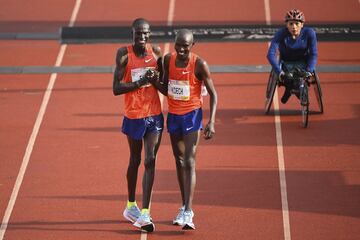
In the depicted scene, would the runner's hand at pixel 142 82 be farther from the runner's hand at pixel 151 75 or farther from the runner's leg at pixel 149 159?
the runner's leg at pixel 149 159

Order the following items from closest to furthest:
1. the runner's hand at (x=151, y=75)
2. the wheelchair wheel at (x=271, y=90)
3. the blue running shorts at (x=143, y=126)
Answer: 1. the runner's hand at (x=151, y=75)
2. the blue running shorts at (x=143, y=126)
3. the wheelchair wheel at (x=271, y=90)

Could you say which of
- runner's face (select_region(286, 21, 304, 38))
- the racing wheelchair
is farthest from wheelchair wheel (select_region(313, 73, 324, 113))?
runner's face (select_region(286, 21, 304, 38))

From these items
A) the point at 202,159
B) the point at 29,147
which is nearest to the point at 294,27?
the point at 202,159

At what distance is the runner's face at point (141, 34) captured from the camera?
10672mm

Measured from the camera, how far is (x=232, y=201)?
12.0 m

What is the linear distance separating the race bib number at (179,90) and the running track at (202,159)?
1.25 m

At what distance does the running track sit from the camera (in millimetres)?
11336

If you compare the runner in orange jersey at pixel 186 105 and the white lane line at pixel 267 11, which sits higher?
the white lane line at pixel 267 11

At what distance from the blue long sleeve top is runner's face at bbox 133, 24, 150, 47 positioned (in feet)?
13.1

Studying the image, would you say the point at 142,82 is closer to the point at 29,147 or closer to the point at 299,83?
the point at 29,147

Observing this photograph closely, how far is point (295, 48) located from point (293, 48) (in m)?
0.02

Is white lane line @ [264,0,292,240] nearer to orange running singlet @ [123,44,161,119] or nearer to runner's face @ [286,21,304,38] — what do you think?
runner's face @ [286,21,304,38]

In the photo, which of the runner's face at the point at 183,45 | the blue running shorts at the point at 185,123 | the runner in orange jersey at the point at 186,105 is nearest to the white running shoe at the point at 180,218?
the runner in orange jersey at the point at 186,105

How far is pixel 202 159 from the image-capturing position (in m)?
13.5
